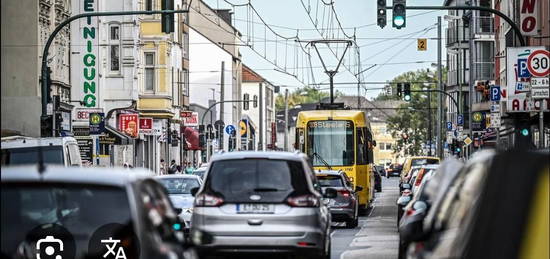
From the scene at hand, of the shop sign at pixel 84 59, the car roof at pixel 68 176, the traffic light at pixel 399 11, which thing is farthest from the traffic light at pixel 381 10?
the car roof at pixel 68 176

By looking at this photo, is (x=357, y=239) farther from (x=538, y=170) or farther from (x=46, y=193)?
(x=538, y=170)

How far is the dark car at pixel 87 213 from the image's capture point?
368 inches

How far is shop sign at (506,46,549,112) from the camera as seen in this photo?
32.5 meters

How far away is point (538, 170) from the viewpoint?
7.34m

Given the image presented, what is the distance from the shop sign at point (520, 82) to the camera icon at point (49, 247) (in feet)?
67.2

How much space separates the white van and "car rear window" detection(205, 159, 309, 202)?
7519 mm

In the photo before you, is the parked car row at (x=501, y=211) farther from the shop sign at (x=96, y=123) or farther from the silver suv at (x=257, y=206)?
the shop sign at (x=96, y=123)

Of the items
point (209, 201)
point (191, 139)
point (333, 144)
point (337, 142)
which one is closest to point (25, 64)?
point (333, 144)

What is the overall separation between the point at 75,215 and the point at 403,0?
75.0 feet

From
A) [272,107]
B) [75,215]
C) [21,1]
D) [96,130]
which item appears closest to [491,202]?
[75,215]

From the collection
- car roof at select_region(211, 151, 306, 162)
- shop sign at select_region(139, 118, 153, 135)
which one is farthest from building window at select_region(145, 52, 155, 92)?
car roof at select_region(211, 151, 306, 162)

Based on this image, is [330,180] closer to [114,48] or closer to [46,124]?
[46,124]

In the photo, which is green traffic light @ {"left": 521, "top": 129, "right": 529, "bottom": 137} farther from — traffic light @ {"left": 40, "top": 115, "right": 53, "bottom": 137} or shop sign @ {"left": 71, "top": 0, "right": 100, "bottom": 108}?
shop sign @ {"left": 71, "top": 0, "right": 100, "bottom": 108}

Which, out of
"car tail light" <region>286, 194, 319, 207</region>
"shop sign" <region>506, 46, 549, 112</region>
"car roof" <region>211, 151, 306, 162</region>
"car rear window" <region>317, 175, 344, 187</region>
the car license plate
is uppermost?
"shop sign" <region>506, 46, 549, 112</region>
